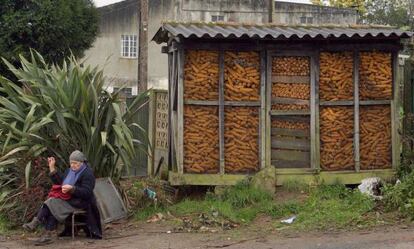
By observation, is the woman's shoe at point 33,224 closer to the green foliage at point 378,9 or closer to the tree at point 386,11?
the green foliage at point 378,9

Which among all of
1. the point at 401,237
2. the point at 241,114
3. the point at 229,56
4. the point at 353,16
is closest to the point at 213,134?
the point at 241,114

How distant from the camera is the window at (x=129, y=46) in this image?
34.9 m

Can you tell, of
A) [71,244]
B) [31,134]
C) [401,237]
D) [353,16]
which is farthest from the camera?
[353,16]

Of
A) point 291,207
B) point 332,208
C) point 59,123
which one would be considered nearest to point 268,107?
point 291,207

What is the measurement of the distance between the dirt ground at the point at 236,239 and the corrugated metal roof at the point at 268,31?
2852mm

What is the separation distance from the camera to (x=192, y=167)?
1044cm

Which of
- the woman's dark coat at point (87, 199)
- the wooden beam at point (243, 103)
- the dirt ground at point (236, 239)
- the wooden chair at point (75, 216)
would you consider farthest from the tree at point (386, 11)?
→ the wooden chair at point (75, 216)

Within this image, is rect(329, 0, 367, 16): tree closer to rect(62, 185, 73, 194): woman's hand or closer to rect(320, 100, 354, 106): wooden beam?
rect(320, 100, 354, 106): wooden beam

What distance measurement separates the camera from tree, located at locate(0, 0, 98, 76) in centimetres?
1435

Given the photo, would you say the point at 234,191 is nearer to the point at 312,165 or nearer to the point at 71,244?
the point at 312,165

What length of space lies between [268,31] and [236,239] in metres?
3.47

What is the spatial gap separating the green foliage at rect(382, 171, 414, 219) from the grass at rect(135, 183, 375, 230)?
0.26 meters

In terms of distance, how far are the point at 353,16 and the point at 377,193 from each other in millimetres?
25858

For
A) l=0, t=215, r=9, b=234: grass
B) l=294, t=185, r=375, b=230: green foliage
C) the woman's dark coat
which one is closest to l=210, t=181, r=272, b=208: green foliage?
l=294, t=185, r=375, b=230: green foliage
